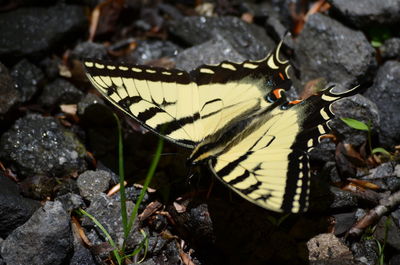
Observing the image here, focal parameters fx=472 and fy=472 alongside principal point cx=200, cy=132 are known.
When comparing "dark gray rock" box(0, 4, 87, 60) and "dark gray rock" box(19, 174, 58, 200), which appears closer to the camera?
"dark gray rock" box(19, 174, 58, 200)

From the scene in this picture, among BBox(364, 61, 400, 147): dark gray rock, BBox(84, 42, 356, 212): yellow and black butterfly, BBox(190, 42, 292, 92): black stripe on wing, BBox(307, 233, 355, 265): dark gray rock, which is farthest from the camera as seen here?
BBox(364, 61, 400, 147): dark gray rock

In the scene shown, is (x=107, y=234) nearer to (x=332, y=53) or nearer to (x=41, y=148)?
(x=41, y=148)

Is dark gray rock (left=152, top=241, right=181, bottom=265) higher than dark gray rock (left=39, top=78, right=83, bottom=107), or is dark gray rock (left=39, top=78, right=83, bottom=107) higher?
dark gray rock (left=39, top=78, right=83, bottom=107)

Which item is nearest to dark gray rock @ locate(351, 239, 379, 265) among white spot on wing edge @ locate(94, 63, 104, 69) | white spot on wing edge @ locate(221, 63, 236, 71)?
white spot on wing edge @ locate(221, 63, 236, 71)

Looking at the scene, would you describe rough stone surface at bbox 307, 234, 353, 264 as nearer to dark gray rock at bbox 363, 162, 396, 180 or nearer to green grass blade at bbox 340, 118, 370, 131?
dark gray rock at bbox 363, 162, 396, 180

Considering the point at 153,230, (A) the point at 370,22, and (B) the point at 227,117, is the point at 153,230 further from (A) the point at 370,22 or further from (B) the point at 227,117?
(A) the point at 370,22

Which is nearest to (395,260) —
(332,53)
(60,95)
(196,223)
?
(196,223)
